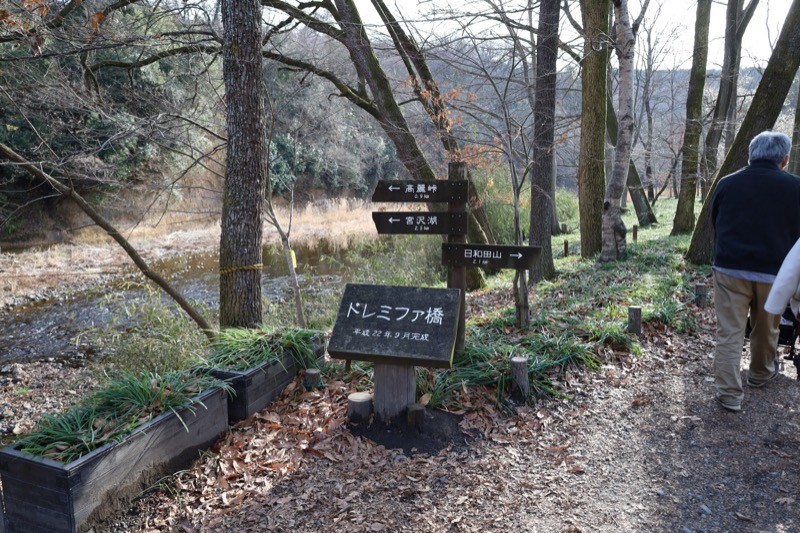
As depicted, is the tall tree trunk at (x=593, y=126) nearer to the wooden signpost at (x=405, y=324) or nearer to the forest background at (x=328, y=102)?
the forest background at (x=328, y=102)

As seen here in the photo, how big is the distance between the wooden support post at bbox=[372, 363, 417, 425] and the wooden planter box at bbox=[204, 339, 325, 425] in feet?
3.41

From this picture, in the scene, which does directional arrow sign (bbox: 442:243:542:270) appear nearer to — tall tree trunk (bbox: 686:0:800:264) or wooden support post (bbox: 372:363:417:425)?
wooden support post (bbox: 372:363:417:425)

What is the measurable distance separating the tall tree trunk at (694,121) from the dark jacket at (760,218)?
9.59 m

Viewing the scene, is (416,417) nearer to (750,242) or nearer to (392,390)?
(392,390)

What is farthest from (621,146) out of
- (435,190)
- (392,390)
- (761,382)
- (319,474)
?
(319,474)

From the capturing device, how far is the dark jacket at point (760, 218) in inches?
150

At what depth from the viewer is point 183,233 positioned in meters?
20.0

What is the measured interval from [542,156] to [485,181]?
5387mm

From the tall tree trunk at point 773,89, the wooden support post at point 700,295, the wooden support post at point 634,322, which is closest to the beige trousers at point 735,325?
the wooden support post at point 634,322

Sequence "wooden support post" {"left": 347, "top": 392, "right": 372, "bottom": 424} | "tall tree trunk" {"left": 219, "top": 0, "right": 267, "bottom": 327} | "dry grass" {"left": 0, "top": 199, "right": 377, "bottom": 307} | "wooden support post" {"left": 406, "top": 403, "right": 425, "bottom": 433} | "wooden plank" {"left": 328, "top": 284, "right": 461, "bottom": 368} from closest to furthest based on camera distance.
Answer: "wooden plank" {"left": 328, "top": 284, "right": 461, "bottom": 368}, "wooden support post" {"left": 406, "top": 403, "right": 425, "bottom": 433}, "wooden support post" {"left": 347, "top": 392, "right": 372, "bottom": 424}, "tall tree trunk" {"left": 219, "top": 0, "right": 267, "bottom": 327}, "dry grass" {"left": 0, "top": 199, "right": 377, "bottom": 307}

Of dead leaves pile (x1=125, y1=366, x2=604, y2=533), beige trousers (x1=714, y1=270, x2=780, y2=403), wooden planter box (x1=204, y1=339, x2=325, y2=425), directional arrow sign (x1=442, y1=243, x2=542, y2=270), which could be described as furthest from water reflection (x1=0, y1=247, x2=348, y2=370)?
beige trousers (x1=714, y1=270, x2=780, y2=403)

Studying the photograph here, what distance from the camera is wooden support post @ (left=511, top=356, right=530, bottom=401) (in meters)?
4.41

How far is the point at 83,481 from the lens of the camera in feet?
9.52

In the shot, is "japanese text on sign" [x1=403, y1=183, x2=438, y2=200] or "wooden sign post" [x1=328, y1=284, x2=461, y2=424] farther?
"japanese text on sign" [x1=403, y1=183, x2=438, y2=200]
